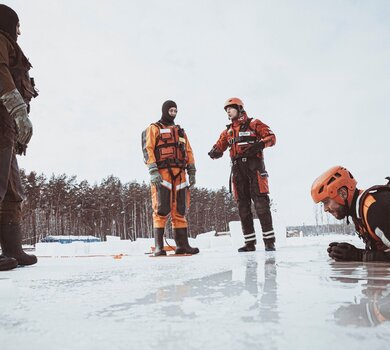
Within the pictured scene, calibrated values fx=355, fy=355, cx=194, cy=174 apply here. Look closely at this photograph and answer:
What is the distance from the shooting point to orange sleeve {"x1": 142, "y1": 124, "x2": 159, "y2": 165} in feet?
15.6

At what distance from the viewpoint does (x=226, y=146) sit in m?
5.41

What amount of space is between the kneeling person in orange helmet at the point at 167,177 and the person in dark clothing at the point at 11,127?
1768 mm

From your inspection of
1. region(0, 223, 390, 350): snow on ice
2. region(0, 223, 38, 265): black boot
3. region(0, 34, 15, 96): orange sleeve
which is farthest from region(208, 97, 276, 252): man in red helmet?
region(0, 223, 390, 350): snow on ice

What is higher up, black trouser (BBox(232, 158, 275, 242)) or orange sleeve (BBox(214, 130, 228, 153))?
orange sleeve (BBox(214, 130, 228, 153))

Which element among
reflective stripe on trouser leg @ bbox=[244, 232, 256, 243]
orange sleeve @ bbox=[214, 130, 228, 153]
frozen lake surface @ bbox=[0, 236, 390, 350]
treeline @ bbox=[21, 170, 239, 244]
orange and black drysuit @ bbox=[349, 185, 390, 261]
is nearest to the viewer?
frozen lake surface @ bbox=[0, 236, 390, 350]

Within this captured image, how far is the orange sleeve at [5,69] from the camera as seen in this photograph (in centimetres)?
265

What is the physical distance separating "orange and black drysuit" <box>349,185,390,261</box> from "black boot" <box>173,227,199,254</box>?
2.60 metres

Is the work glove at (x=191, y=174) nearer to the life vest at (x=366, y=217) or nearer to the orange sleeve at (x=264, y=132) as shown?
the orange sleeve at (x=264, y=132)

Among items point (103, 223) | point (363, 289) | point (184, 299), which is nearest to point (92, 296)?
point (184, 299)

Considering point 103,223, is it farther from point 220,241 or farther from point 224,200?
point 220,241

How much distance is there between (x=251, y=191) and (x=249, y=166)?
35cm

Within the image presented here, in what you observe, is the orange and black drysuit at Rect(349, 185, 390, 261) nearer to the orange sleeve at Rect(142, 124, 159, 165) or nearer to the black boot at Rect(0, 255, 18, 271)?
the black boot at Rect(0, 255, 18, 271)

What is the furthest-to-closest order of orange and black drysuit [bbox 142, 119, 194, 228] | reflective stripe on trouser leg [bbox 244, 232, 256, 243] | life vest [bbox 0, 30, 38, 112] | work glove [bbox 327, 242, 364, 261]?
reflective stripe on trouser leg [bbox 244, 232, 256, 243] → orange and black drysuit [bbox 142, 119, 194, 228] → life vest [bbox 0, 30, 38, 112] → work glove [bbox 327, 242, 364, 261]

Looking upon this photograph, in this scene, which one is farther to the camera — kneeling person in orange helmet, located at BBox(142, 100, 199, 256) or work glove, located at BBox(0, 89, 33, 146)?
kneeling person in orange helmet, located at BBox(142, 100, 199, 256)
